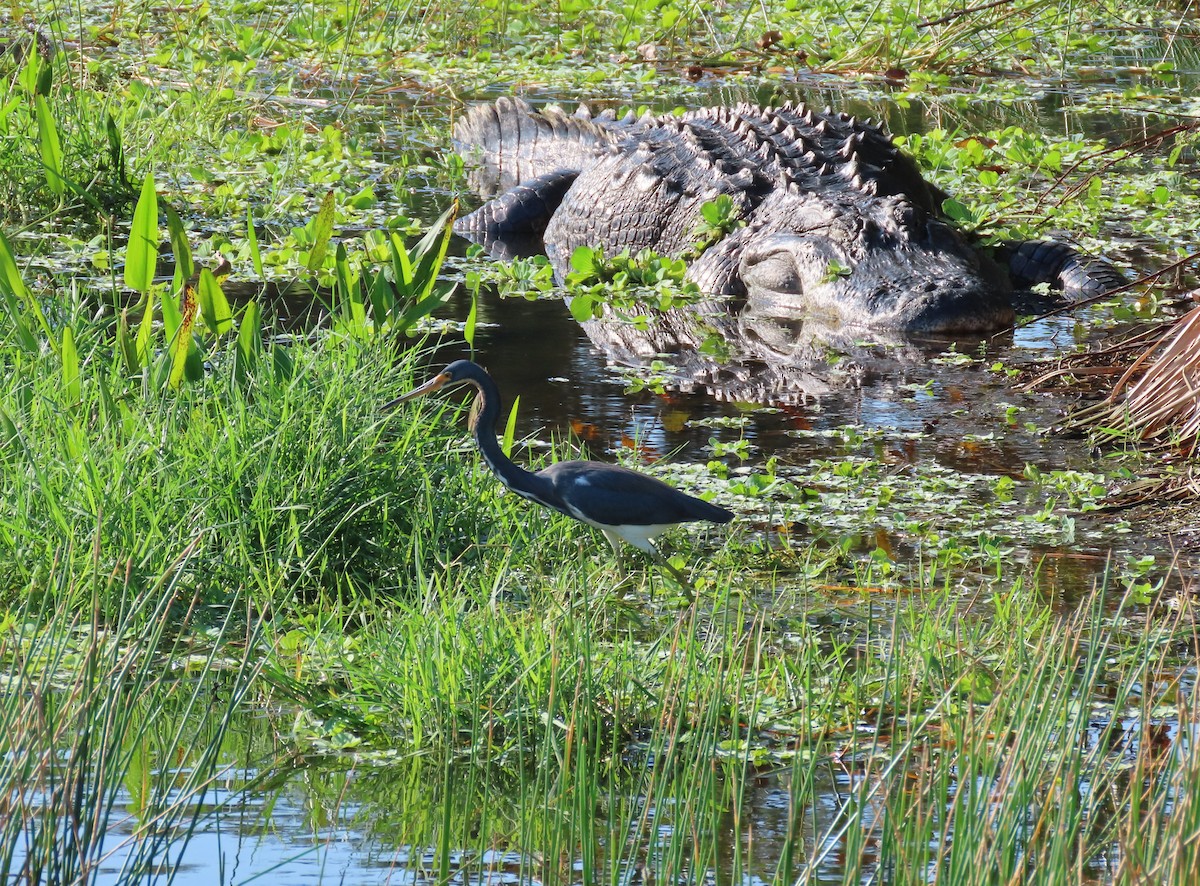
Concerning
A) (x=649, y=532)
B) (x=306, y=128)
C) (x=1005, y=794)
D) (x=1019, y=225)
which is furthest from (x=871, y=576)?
(x=306, y=128)

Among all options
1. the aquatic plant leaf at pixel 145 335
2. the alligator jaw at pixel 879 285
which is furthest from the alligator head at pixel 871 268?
the aquatic plant leaf at pixel 145 335

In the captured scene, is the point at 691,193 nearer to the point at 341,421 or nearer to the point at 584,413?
the point at 584,413

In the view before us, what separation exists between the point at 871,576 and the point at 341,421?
4.62ft

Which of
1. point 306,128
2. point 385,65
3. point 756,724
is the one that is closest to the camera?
point 756,724

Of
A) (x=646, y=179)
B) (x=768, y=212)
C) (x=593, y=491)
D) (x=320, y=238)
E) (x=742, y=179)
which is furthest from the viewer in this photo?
(x=646, y=179)

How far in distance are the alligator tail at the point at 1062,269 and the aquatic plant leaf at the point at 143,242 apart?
440 cm

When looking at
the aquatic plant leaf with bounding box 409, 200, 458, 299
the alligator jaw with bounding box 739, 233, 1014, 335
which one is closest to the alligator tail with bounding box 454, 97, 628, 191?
the alligator jaw with bounding box 739, 233, 1014, 335

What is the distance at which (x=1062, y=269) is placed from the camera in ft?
24.5

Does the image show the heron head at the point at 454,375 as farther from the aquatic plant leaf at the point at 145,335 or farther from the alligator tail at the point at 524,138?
the alligator tail at the point at 524,138

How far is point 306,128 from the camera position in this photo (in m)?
9.53

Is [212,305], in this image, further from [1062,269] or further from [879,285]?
[1062,269]

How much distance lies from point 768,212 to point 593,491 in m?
4.51

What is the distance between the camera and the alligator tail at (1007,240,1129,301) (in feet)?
23.9

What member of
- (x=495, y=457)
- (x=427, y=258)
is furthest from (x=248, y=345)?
(x=495, y=457)
